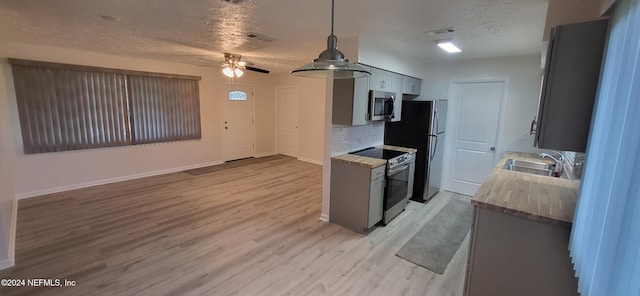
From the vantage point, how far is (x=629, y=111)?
0.87 m

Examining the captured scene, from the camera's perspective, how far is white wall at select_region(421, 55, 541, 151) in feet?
13.1

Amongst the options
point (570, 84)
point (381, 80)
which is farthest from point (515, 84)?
point (570, 84)

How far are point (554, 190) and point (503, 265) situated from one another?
0.80 meters

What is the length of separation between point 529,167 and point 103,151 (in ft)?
21.8

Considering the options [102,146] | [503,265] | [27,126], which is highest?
[27,126]

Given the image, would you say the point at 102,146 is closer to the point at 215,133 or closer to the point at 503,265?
the point at 215,133

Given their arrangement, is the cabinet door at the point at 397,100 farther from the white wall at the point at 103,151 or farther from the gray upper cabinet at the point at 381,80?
the white wall at the point at 103,151

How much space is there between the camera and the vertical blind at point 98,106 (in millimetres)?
4082

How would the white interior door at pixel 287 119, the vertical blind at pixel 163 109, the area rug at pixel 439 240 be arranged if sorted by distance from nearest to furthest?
the area rug at pixel 439 240, the vertical blind at pixel 163 109, the white interior door at pixel 287 119

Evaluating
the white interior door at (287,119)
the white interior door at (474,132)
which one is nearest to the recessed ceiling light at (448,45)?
the white interior door at (474,132)

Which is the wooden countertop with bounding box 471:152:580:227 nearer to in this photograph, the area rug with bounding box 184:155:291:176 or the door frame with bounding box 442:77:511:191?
the door frame with bounding box 442:77:511:191

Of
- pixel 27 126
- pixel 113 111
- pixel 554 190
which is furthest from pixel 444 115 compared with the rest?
pixel 27 126

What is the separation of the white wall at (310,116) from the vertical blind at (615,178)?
18.4 feet

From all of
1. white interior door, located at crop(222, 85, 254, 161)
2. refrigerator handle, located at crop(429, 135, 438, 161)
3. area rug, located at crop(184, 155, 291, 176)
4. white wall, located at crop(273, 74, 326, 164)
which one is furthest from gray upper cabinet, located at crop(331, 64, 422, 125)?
white interior door, located at crop(222, 85, 254, 161)
